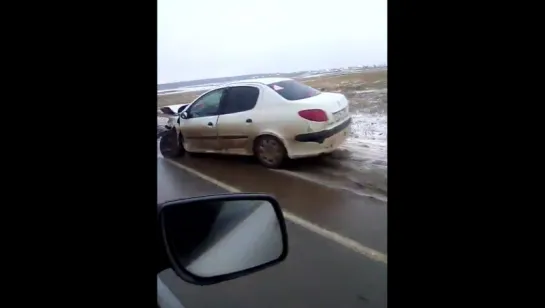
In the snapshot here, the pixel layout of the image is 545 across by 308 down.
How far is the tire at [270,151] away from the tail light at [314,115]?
0.35m

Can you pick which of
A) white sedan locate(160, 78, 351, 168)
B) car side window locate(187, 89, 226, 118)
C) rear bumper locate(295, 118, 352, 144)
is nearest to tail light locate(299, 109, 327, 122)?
white sedan locate(160, 78, 351, 168)

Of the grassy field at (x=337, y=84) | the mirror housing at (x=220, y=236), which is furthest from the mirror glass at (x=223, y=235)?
the grassy field at (x=337, y=84)

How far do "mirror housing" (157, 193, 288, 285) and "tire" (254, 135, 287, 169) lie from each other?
251 centimetres

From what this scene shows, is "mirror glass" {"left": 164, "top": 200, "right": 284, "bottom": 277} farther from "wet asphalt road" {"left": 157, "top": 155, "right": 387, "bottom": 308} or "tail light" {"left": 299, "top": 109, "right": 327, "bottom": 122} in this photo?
"tail light" {"left": 299, "top": 109, "right": 327, "bottom": 122}

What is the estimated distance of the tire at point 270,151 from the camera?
3781 mm

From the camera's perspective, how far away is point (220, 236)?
1.17 metres

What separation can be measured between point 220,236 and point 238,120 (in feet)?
9.08

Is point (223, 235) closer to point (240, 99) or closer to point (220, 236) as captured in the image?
point (220, 236)

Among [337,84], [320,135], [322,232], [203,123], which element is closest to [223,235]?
[322,232]
